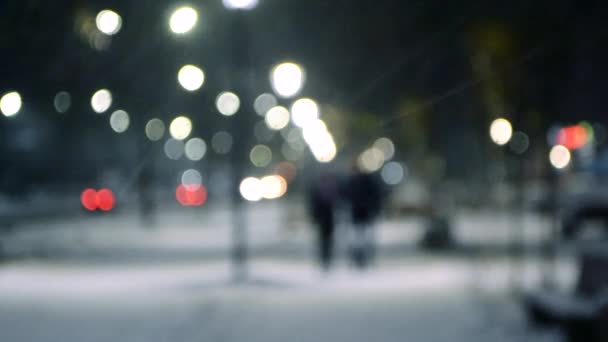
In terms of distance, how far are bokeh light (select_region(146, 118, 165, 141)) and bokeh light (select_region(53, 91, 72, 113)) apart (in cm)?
468

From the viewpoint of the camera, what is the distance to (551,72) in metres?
15.2

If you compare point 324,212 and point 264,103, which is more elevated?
point 264,103

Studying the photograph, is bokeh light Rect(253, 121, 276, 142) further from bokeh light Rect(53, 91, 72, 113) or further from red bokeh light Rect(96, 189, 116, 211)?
bokeh light Rect(53, 91, 72, 113)

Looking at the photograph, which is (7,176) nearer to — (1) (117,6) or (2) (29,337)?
(1) (117,6)

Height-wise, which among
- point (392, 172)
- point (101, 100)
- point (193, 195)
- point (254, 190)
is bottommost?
point (193, 195)

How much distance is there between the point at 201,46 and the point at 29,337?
21.0m

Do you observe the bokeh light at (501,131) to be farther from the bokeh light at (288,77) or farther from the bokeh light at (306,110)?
the bokeh light at (306,110)

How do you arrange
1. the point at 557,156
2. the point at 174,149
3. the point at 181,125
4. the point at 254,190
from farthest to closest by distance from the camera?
the point at 174,149, the point at 254,190, the point at 181,125, the point at 557,156

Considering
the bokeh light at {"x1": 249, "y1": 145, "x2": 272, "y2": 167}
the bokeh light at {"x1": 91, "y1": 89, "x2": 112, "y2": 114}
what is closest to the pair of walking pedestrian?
the bokeh light at {"x1": 91, "y1": 89, "x2": 112, "y2": 114}

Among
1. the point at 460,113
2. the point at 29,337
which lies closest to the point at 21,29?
the point at 29,337

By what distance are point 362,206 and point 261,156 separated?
5775cm

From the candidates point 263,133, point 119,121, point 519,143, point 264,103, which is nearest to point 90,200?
point 119,121

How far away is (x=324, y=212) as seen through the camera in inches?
853

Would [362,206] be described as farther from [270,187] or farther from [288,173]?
[270,187]
